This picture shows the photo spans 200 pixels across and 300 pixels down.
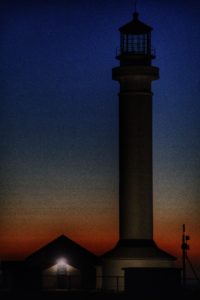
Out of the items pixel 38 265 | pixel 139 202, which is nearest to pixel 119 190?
pixel 139 202

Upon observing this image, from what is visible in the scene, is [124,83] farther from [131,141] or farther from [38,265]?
[38,265]

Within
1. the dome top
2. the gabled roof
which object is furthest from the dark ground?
the dome top

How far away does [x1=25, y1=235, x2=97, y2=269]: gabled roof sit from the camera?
291 feet

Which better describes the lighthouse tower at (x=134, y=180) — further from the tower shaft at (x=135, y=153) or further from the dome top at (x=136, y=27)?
the dome top at (x=136, y=27)

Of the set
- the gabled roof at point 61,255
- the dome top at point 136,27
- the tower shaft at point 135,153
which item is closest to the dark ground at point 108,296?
the tower shaft at point 135,153

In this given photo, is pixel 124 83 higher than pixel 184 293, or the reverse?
pixel 124 83

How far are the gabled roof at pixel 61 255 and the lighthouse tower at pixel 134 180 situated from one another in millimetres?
2296

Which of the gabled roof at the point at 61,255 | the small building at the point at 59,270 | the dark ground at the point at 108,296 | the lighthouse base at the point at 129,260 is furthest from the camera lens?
the gabled roof at the point at 61,255

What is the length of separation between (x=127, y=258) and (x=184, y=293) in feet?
22.9

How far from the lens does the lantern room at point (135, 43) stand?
288 feet

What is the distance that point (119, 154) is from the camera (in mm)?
87125

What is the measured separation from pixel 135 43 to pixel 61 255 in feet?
48.0

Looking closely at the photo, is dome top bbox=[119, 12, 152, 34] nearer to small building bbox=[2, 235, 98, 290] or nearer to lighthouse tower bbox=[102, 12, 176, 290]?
lighthouse tower bbox=[102, 12, 176, 290]

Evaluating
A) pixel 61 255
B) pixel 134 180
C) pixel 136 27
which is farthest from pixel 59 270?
pixel 136 27
